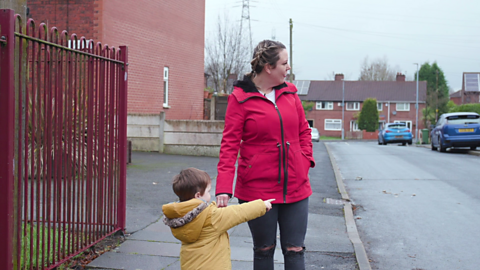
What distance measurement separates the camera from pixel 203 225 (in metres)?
2.96

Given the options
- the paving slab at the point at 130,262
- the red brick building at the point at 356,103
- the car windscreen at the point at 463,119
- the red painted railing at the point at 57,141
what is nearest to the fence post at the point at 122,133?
the red painted railing at the point at 57,141

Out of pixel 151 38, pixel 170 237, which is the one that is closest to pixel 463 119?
pixel 151 38

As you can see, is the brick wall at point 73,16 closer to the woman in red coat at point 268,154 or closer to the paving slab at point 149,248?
the paving slab at point 149,248

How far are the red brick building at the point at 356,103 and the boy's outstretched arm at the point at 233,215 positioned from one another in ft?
211

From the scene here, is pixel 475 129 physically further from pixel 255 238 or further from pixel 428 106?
pixel 428 106

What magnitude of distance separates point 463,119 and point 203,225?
18.6 m

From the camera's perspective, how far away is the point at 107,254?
4.84 m

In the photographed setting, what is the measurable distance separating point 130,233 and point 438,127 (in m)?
17.7

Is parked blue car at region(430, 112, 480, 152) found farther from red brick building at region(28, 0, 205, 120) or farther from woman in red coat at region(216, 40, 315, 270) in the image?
woman in red coat at region(216, 40, 315, 270)

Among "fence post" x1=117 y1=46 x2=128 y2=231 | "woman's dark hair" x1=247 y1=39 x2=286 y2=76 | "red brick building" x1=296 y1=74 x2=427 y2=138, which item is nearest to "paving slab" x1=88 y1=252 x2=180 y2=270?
"fence post" x1=117 y1=46 x2=128 y2=231

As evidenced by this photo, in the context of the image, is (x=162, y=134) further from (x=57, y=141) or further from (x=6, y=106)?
(x=6, y=106)

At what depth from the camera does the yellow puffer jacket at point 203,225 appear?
2930 mm

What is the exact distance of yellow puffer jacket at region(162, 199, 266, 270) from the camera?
293 centimetres

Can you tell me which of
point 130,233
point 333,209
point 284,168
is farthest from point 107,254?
point 333,209
